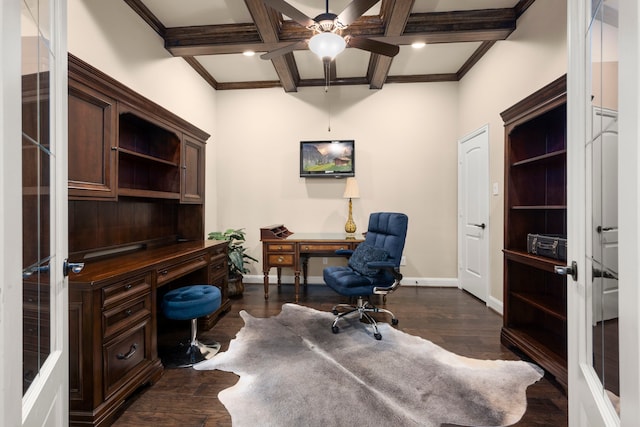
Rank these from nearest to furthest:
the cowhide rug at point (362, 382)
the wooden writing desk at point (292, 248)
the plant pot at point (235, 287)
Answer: the cowhide rug at point (362, 382) → the wooden writing desk at point (292, 248) → the plant pot at point (235, 287)

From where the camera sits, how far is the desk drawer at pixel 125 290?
1.54 meters

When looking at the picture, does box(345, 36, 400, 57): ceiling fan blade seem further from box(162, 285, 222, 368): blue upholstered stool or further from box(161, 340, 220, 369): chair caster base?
box(161, 340, 220, 369): chair caster base

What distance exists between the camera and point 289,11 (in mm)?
2035

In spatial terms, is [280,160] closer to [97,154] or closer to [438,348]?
[97,154]

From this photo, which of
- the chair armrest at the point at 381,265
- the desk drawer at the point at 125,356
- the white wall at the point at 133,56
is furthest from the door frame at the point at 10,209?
the chair armrest at the point at 381,265

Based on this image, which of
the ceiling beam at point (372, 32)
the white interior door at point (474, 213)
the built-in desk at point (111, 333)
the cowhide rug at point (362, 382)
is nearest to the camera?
the built-in desk at point (111, 333)

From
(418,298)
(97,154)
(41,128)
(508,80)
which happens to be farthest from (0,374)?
(508,80)

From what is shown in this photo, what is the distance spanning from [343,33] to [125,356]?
3.34 metres

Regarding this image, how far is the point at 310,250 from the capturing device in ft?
11.5

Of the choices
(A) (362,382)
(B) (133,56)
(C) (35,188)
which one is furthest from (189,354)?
(B) (133,56)

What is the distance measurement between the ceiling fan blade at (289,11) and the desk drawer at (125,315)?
221 centimetres

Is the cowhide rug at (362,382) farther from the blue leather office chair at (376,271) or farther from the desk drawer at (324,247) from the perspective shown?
the desk drawer at (324,247)

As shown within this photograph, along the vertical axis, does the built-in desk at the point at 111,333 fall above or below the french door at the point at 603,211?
below

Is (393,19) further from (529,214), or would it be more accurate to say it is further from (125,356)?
(125,356)
